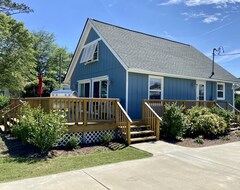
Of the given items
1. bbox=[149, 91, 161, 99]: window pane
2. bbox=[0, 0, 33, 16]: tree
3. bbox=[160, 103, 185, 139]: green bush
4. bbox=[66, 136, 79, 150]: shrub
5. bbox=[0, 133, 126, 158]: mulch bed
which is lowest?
bbox=[0, 133, 126, 158]: mulch bed

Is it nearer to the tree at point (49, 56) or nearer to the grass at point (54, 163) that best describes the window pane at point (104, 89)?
the grass at point (54, 163)

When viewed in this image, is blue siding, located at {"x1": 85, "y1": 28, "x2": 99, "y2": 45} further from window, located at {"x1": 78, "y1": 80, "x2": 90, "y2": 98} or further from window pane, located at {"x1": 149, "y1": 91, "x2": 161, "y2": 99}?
window pane, located at {"x1": 149, "y1": 91, "x2": 161, "y2": 99}

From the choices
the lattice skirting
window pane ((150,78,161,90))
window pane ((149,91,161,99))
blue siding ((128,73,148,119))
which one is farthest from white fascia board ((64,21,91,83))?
the lattice skirting

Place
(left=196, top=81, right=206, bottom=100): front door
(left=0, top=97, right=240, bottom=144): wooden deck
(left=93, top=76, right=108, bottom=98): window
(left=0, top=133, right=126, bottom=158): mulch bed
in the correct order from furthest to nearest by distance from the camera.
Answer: (left=196, top=81, right=206, bottom=100): front door
(left=93, top=76, right=108, bottom=98): window
(left=0, top=97, right=240, bottom=144): wooden deck
(left=0, top=133, right=126, bottom=158): mulch bed

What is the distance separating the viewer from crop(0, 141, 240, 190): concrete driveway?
453 centimetres

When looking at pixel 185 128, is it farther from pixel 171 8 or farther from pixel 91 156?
pixel 171 8

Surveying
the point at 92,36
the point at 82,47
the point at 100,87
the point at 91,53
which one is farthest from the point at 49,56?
the point at 100,87

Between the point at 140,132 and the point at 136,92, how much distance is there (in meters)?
2.76

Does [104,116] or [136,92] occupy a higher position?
[136,92]

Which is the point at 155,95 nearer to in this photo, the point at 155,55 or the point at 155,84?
the point at 155,84

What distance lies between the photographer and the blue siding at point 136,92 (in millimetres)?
11180

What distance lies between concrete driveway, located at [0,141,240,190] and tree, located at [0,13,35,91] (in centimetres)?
1406

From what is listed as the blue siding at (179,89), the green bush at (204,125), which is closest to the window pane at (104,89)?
the blue siding at (179,89)

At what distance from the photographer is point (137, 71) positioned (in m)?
11.1
